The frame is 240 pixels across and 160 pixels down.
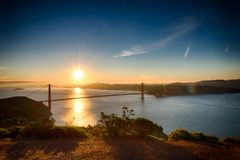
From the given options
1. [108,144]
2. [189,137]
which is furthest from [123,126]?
[189,137]

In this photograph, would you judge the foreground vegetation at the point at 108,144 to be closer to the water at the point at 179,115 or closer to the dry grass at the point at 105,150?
the dry grass at the point at 105,150

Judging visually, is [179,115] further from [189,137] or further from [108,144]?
[108,144]

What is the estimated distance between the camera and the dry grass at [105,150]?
5.02m

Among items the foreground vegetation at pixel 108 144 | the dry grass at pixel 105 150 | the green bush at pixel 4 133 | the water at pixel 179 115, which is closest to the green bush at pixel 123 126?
the foreground vegetation at pixel 108 144

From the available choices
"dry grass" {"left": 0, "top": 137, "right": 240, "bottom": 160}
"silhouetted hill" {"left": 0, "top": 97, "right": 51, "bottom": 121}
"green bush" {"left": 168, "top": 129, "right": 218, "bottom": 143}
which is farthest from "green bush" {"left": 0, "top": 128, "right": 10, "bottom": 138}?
"silhouetted hill" {"left": 0, "top": 97, "right": 51, "bottom": 121}

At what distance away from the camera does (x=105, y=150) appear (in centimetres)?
542

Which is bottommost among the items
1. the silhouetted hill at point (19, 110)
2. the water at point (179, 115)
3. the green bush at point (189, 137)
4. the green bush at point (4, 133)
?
the water at point (179, 115)

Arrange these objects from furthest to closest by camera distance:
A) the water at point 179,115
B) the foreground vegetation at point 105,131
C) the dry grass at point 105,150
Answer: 1. the water at point 179,115
2. the foreground vegetation at point 105,131
3. the dry grass at point 105,150

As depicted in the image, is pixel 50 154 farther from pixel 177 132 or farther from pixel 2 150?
A: pixel 177 132

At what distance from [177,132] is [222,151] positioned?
2467mm

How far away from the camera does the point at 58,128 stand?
725cm

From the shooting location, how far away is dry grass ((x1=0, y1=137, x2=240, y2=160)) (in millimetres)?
5020

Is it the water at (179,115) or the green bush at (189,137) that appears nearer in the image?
the green bush at (189,137)

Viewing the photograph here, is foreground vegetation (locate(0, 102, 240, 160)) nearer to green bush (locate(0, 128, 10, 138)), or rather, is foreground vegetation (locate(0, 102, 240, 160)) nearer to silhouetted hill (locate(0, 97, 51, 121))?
green bush (locate(0, 128, 10, 138))
